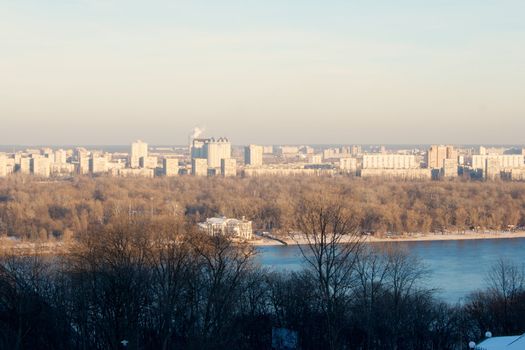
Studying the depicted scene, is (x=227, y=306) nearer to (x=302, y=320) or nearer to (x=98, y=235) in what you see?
(x=302, y=320)

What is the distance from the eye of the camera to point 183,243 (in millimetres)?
7977

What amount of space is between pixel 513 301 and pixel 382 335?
132cm

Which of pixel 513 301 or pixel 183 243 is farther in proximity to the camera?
pixel 183 243

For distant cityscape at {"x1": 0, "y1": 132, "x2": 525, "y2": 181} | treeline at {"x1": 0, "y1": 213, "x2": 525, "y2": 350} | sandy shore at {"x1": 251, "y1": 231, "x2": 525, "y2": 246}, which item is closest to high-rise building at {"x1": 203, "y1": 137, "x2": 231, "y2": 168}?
distant cityscape at {"x1": 0, "y1": 132, "x2": 525, "y2": 181}

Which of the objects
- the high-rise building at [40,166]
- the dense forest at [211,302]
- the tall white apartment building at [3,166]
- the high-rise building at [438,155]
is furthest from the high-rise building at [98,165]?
the dense forest at [211,302]

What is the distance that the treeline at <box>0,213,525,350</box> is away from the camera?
246 inches

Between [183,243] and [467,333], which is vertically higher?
[183,243]

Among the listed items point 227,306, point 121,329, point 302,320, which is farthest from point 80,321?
point 302,320

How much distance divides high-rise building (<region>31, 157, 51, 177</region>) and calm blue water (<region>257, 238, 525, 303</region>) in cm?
2306

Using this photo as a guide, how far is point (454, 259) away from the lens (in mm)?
13398

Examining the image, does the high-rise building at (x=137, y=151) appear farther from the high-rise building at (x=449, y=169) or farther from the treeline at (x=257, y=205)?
the treeline at (x=257, y=205)

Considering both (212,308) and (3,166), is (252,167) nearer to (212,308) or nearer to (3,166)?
(3,166)

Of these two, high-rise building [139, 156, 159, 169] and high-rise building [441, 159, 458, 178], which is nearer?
high-rise building [441, 159, 458, 178]

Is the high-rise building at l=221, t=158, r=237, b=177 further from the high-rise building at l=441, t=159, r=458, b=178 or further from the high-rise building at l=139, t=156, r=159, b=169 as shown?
the high-rise building at l=441, t=159, r=458, b=178
